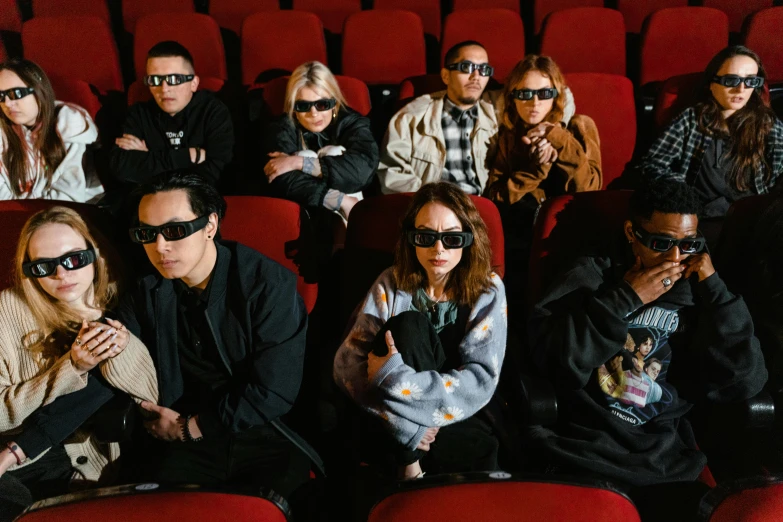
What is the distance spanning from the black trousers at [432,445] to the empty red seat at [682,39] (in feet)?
6.27

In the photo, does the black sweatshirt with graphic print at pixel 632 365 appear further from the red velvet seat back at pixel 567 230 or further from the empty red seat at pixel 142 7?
the empty red seat at pixel 142 7

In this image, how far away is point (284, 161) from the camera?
71.2 inches

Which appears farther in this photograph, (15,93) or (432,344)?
(15,93)

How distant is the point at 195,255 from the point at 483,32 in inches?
72.4

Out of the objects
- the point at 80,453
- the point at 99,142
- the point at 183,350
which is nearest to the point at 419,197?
the point at 183,350

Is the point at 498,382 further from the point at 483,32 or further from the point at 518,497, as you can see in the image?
the point at 483,32

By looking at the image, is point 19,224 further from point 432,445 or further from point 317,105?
point 432,445

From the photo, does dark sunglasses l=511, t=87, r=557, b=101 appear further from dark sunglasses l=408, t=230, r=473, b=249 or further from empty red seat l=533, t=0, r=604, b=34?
empty red seat l=533, t=0, r=604, b=34

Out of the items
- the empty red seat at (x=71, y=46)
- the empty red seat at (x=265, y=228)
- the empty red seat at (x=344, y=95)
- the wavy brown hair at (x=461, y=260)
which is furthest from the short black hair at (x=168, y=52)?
the wavy brown hair at (x=461, y=260)

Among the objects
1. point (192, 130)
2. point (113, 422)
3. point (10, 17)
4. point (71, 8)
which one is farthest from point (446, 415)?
point (10, 17)

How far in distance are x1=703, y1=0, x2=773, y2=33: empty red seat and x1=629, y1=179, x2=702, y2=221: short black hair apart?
2.11 m

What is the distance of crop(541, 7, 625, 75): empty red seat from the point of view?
8.24 feet

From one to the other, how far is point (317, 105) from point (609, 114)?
1.00 m

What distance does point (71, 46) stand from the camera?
2545 millimetres
